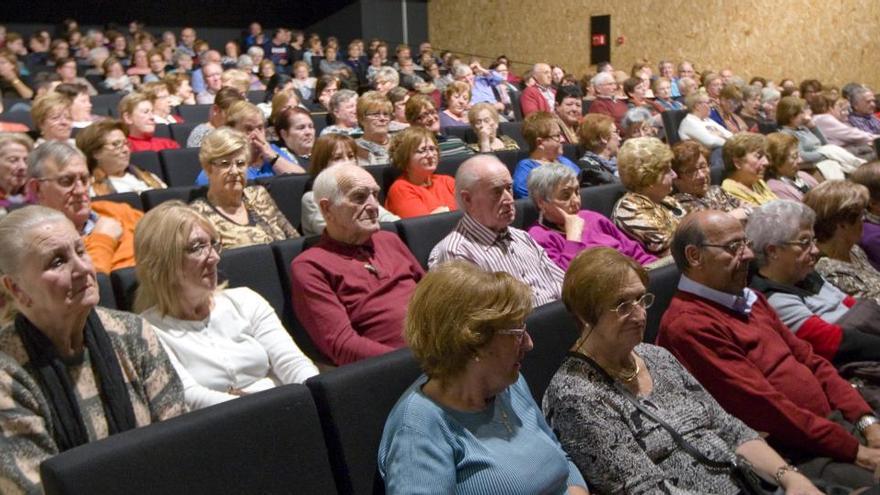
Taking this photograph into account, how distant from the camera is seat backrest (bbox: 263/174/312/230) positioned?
3.26 metres

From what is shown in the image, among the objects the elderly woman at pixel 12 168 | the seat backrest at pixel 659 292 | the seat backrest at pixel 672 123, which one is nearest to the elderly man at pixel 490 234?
the seat backrest at pixel 659 292

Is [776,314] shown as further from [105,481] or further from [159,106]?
[159,106]

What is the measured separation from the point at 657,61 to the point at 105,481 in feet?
34.3

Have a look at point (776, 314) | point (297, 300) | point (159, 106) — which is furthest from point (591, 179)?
point (159, 106)

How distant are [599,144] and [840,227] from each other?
5.62 feet

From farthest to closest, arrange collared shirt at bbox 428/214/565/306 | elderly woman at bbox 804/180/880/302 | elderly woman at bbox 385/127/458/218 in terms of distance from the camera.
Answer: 1. elderly woman at bbox 385/127/458/218
2. elderly woman at bbox 804/180/880/302
3. collared shirt at bbox 428/214/565/306

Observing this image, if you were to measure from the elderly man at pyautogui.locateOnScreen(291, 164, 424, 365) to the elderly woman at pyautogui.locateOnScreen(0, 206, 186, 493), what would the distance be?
73 centimetres

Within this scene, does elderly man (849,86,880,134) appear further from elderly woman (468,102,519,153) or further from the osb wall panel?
elderly woman (468,102,519,153)

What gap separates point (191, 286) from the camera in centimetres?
190

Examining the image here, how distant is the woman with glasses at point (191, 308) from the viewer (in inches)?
74.3

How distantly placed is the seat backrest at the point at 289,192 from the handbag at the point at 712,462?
1809 millimetres

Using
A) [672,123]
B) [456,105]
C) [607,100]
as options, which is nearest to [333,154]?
[456,105]

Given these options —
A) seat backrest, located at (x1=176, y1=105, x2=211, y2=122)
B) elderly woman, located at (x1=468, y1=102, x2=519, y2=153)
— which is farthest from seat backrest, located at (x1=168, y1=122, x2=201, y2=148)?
elderly woman, located at (x1=468, y1=102, x2=519, y2=153)

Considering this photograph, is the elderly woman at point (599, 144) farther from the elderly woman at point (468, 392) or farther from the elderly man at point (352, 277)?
the elderly woman at point (468, 392)
